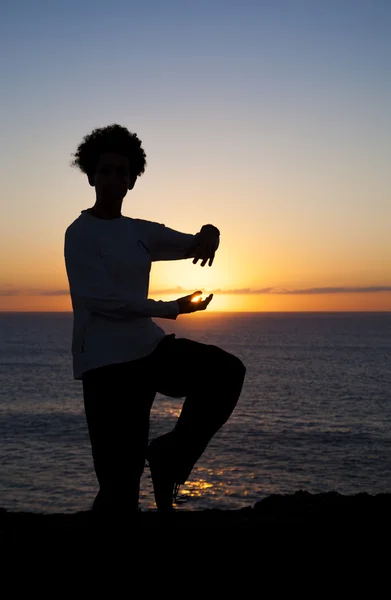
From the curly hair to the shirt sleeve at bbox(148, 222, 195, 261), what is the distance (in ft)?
1.55

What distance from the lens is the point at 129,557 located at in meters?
4.84

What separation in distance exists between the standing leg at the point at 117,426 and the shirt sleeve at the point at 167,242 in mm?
943

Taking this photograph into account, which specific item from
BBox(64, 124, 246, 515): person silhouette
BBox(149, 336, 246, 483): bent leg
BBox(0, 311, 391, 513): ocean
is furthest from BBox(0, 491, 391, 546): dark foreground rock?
BBox(0, 311, 391, 513): ocean

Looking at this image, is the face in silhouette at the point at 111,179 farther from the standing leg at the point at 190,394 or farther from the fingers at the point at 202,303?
the standing leg at the point at 190,394

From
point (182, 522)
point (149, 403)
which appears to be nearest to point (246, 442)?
point (182, 522)

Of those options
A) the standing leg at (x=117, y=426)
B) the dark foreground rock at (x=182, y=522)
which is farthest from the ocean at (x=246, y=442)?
the standing leg at (x=117, y=426)

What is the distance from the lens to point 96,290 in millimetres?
4422

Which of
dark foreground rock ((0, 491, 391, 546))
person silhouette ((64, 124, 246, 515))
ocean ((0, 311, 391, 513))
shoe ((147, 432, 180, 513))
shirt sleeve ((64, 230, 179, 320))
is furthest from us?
ocean ((0, 311, 391, 513))

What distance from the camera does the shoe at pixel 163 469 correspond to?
465 cm

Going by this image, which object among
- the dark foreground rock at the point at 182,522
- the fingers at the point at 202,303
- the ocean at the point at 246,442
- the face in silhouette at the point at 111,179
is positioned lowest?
the ocean at the point at 246,442

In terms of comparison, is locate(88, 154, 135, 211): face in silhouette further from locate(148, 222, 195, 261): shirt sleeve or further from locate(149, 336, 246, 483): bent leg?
locate(149, 336, 246, 483): bent leg

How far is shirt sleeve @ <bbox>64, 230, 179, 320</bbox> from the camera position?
4.39 m

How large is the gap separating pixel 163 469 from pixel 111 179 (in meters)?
2.11

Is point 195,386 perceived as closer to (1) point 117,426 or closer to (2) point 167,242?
(1) point 117,426
